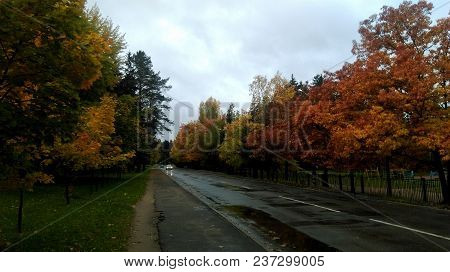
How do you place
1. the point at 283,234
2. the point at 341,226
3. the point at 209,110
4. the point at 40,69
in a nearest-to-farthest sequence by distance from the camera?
the point at 40,69 → the point at 283,234 → the point at 341,226 → the point at 209,110

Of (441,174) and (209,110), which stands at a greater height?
(209,110)

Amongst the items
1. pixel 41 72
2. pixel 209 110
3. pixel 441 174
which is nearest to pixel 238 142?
pixel 209 110

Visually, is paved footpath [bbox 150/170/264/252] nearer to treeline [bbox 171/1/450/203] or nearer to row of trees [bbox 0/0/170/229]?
row of trees [bbox 0/0/170/229]

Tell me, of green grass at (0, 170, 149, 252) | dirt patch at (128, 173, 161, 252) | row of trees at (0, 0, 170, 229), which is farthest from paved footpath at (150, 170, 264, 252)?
row of trees at (0, 0, 170, 229)

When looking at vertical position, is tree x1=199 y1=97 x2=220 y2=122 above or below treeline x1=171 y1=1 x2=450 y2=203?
above

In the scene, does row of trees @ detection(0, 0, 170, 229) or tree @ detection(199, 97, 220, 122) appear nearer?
row of trees @ detection(0, 0, 170, 229)

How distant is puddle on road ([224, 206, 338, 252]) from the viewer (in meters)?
9.23

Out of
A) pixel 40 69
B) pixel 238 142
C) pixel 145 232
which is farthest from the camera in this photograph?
pixel 238 142

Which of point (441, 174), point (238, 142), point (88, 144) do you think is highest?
point (238, 142)

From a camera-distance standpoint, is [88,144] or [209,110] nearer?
[88,144]

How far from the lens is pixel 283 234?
1116cm

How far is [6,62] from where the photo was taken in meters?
7.26

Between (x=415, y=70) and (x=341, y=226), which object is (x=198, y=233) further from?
(x=415, y=70)

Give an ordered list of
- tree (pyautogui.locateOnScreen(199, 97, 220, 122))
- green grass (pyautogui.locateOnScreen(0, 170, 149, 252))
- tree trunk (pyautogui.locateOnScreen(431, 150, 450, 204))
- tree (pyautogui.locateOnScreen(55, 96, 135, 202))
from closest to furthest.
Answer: green grass (pyautogui.locateOnScreen(0, 170, 149, 252)), tree (pyautogui.locateOnScreen(55, 96, 135, 202)), tree trunk (pyautogui.locateOnScreen(431, 150, 450, 204)), tree (pyautogui.locateOnScreen(199, 97, 220, 122))
